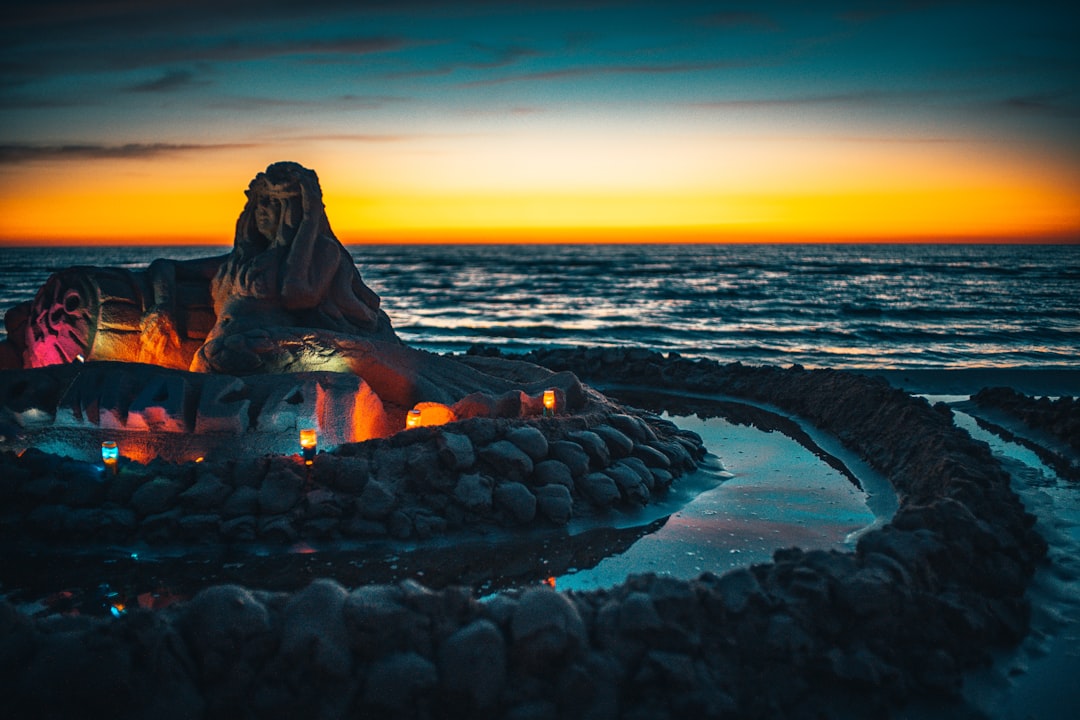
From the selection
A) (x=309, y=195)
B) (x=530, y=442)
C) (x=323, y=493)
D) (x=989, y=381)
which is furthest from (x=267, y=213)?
(x=989, y=381)

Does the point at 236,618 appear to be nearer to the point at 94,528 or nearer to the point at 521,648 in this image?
the point at 521,648

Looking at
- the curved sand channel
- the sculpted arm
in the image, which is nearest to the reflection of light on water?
the curved sand channel

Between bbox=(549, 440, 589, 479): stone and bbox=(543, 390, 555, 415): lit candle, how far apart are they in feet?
3.06

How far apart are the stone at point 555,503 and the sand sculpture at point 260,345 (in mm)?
1366

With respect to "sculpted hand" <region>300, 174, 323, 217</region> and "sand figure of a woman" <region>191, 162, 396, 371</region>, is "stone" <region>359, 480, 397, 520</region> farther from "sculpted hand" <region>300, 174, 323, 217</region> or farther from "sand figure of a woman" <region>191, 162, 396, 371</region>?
"sculpted hand" <region>300, 174, 323, 217</region>

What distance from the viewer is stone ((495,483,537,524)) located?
653 cm

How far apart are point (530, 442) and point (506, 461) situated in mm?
313

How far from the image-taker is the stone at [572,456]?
7.11 metres

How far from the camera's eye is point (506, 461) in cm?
680

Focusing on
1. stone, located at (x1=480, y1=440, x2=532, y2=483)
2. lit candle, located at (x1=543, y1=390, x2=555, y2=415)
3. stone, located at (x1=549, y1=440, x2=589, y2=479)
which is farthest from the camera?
lit candle, located at (x1=543, y1=390, x2=555, y2=415)

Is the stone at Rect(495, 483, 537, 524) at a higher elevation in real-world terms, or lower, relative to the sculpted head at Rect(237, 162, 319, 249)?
lower

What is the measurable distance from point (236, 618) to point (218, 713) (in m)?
0.41

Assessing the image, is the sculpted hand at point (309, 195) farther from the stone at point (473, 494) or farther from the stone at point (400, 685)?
the stone at point (400, 685)

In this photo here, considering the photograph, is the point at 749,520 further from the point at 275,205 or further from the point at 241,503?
the point at 275,205
